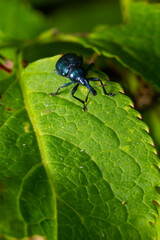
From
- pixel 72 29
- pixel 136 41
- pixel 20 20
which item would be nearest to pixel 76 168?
pixel 136 41

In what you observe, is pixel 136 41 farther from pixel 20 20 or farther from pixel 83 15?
pixel 83 15

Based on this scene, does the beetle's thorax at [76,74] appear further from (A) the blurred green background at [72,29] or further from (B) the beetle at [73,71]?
(A) the blurred green background at [72,29]

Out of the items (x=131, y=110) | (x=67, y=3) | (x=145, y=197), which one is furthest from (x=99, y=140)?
(x=67, y=3)

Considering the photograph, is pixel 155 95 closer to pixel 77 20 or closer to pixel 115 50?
pixel 115 50

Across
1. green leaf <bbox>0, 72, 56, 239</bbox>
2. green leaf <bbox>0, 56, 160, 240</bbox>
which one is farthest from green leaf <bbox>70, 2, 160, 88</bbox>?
green leaf <bbox>0, 72, 56, 239</bbox>

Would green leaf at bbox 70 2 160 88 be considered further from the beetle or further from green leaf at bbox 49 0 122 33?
green leaf at bbox 49 0 122 33
